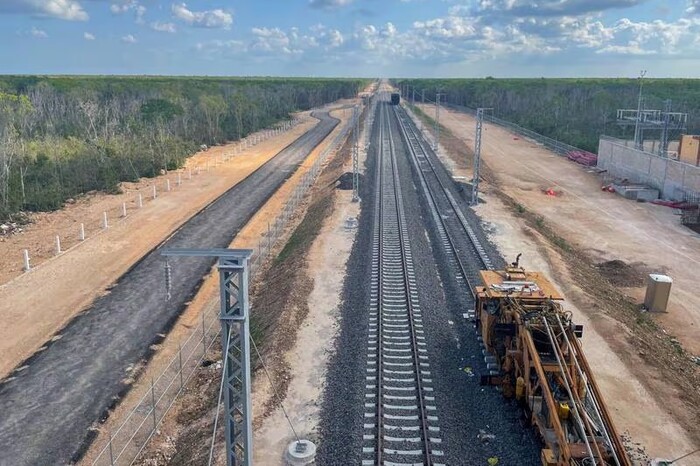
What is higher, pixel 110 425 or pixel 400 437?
pixel 400 437

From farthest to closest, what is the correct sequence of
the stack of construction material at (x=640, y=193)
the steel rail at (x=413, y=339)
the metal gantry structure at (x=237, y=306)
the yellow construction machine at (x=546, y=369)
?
the stack of construction material at (x=640, y=193) → the steel rail at (x=413, y=339) → the yellow construction machine at (x=546, y=369) → the metal gantry structure at (x=237, y=306)

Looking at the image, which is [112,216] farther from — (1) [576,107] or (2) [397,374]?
(1) [576,107]

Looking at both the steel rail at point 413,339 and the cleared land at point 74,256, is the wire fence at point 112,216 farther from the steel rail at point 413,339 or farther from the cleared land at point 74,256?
the steel rail at point 413,339

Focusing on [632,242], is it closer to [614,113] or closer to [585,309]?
[585,309]

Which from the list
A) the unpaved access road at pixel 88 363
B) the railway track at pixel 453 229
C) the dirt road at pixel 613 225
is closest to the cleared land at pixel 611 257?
the dirt road at pixel 613 225

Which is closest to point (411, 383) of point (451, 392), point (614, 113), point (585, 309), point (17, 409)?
point (451, 392)
